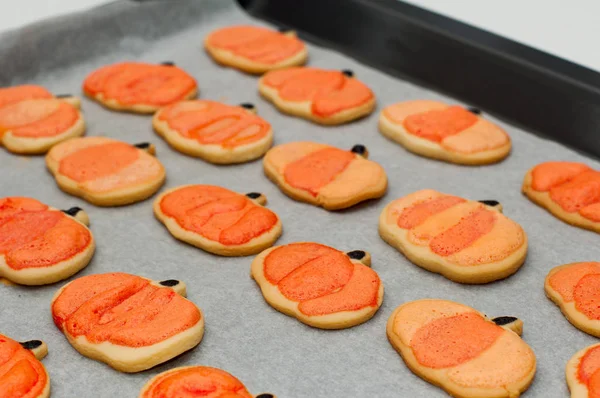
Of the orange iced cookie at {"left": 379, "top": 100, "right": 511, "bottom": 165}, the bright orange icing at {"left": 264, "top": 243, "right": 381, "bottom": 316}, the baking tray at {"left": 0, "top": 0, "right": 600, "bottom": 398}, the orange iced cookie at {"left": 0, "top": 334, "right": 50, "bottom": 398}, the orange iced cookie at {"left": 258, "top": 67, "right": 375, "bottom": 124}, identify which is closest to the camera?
the orange iced cookie at {"left": 0, "top": 334, "right": 50, "bottom": 398}

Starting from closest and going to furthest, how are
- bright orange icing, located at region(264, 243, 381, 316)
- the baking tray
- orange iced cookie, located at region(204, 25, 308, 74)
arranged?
the baking tray < bright orange icing, located at region(264, 243, 381, 316) < orange iced cookie, located at region(204, 25, 308, 74)

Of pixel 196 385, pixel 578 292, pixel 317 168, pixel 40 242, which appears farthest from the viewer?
pixel 317 168

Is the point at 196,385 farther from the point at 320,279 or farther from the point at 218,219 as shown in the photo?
the point at 218,219

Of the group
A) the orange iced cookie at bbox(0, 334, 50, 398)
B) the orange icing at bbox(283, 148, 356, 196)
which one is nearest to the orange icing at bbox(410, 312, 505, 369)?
the orange icing at bbox(283, 148, 356, 196)

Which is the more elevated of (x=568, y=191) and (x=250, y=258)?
(x=568, y=191)

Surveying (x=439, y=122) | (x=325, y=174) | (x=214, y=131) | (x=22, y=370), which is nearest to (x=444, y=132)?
(x=439, y=122)

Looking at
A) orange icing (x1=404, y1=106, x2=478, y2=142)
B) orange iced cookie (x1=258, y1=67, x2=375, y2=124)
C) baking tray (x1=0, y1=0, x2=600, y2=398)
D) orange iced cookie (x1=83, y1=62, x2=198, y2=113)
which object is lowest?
baking tray (x1=0, y1=0, x2=600, y2=398)

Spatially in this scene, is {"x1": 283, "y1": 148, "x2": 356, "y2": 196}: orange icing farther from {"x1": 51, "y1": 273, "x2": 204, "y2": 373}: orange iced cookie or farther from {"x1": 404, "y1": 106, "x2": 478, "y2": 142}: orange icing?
{"x1": 51, "y1": 273, "x2": 204, "y2": 373}: orange iced cookie
